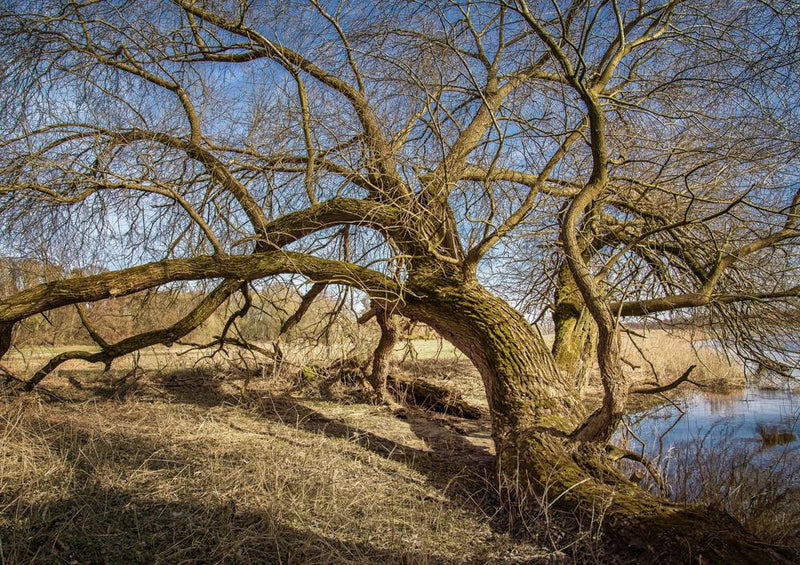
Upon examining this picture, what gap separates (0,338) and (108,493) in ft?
11.2

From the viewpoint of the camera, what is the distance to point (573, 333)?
7012 mm

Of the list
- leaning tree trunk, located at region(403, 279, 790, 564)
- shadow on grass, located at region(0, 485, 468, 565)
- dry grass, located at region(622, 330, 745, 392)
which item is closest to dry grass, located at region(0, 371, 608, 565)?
shadow on grass, located at region(0, 485, 468, 565)

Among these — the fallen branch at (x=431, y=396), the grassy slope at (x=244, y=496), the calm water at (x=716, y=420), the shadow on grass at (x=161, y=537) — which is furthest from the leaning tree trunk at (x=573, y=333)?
the shadow on grass at (x=161, y=537)

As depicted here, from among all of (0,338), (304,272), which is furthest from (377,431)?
(0,338)

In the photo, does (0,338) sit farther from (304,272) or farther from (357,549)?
(357,549)

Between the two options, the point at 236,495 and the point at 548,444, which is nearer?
the point at 236,495

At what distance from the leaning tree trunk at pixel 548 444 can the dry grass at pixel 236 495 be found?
319mm

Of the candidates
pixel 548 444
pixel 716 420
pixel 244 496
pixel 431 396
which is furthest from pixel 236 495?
pixel 716 420

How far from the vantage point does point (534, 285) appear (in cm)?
746

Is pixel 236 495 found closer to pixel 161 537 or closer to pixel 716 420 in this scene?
pixel 161 537

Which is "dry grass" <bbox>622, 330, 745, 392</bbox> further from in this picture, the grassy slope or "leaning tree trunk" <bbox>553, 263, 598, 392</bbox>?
the grassy slope

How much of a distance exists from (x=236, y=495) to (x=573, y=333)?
185 inches

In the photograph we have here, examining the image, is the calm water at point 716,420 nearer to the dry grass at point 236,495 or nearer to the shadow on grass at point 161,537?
the dry grass at point 236,495

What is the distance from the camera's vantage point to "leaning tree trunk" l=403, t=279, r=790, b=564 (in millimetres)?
3311
